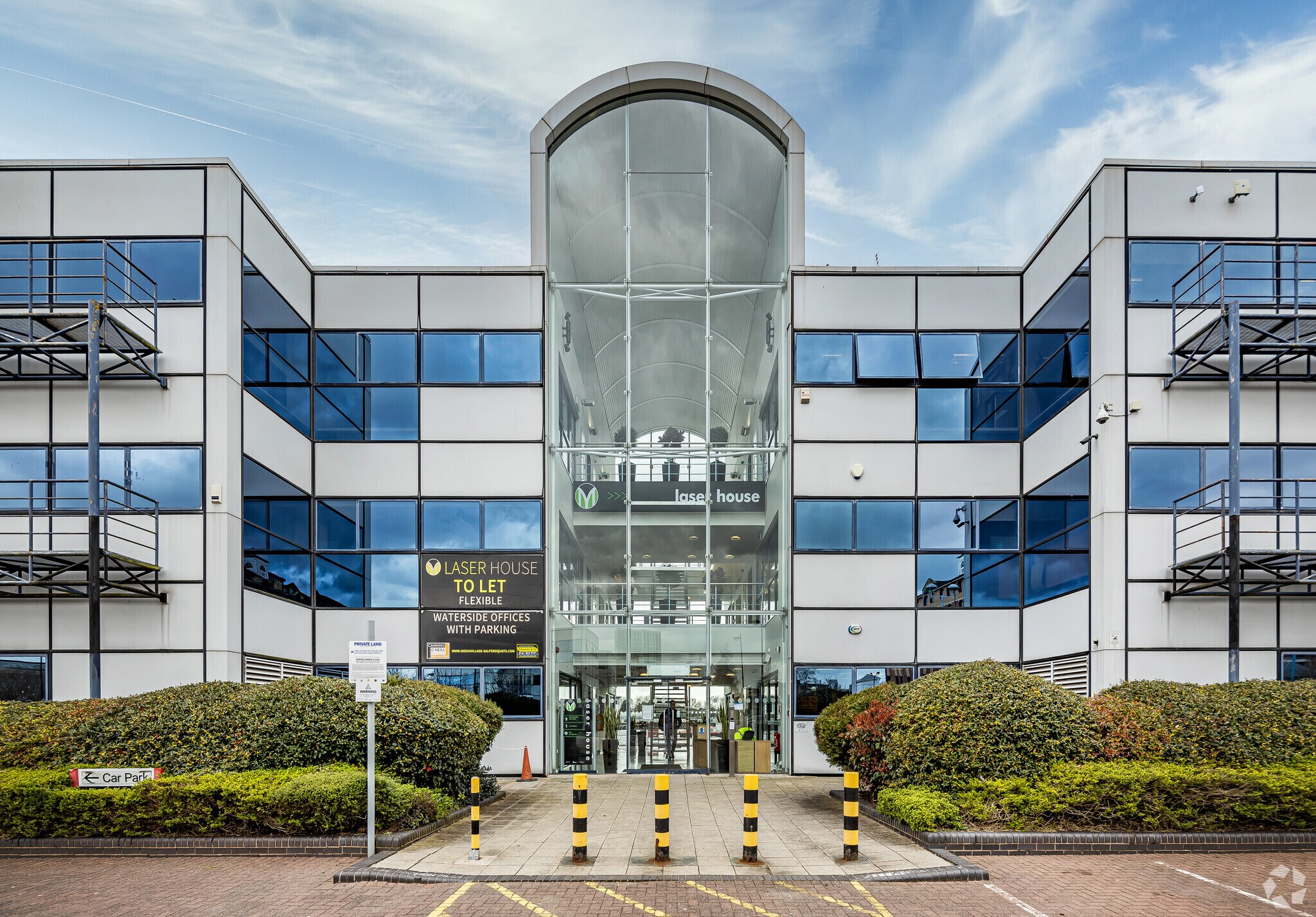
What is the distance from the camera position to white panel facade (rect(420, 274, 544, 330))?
21.0m

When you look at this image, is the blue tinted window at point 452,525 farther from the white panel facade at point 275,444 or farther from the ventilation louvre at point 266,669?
the ventilation louvre at point 266,669

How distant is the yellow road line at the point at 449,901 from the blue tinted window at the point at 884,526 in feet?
41.9

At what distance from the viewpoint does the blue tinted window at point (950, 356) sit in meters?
20.9

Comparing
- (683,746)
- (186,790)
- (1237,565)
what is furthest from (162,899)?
(1237,565)

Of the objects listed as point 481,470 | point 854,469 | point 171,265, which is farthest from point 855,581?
point 171,265

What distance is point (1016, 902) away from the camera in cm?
888

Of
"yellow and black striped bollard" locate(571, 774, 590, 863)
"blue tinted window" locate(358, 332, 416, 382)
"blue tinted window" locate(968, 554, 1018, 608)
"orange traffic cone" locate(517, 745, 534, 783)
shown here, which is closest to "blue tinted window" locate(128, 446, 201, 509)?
"blue tinted window" locate(358, 332, 416, 382)

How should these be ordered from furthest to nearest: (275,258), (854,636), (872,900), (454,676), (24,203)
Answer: (854,636), (454,676), (275,258), (24,203), (872,900)

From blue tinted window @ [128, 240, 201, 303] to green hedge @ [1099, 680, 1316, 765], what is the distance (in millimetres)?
16167

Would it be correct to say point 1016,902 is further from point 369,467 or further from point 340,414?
point 340,414

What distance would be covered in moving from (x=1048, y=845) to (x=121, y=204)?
56.7 ft

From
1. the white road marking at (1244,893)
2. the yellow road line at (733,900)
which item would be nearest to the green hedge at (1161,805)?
the white road marking at (1244,893)

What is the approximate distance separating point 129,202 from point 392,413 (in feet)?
20.2

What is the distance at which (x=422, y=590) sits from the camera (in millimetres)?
20453
